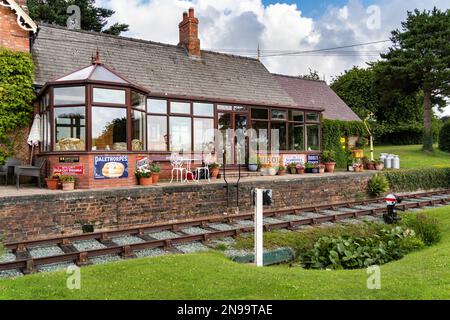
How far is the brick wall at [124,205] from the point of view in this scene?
908 centimetres

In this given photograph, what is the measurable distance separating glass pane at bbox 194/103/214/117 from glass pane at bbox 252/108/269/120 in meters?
2.34

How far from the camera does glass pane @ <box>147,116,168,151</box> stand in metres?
15.0

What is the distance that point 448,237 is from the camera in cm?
846

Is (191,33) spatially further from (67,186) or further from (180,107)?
(67,186)

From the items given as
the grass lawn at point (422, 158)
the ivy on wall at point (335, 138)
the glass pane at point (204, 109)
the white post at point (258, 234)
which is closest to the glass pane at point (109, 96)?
the glass pane at point (204, 109)

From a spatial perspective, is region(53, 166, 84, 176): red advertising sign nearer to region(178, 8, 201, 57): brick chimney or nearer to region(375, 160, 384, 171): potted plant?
region(178, 8, 201, 57): brick chimney

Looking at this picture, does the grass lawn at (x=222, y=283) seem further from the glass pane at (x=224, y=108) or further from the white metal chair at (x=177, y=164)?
the glass pane at (x=224, y=108)

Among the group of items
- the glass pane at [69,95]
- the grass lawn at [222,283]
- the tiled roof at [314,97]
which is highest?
the tiled roof at [314,97]

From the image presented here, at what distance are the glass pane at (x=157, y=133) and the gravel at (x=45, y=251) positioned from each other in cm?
732

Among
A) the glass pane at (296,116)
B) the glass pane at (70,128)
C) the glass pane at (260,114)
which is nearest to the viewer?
the glass pane at (70,128)

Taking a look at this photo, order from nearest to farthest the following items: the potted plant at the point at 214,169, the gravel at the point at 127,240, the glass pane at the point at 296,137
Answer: the gravel at the point at 127,240, the potted plant at the point at 214,169, the glass pane at the point at 296,137

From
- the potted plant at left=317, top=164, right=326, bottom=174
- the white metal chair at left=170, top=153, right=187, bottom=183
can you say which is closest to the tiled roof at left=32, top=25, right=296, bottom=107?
the white metal chair at left=170, top=153, right=187, bottom=183
